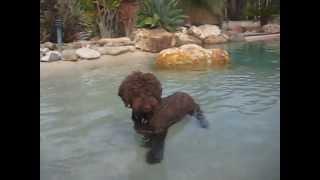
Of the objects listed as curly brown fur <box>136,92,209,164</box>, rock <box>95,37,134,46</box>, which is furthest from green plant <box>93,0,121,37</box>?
curly brown fur <box>136,92,209,164</box>

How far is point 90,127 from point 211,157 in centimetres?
32

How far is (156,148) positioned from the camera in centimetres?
109

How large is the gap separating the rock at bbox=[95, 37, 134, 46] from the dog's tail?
25 cm

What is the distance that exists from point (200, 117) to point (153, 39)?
24cm

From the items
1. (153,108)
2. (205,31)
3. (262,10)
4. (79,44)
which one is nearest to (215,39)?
(205,31)

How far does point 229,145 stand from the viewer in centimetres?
110

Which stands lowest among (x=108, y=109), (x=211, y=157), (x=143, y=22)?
(x=211, y=157)

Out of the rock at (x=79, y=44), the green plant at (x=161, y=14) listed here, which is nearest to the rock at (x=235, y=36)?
the green plant at (x=161, y=14)

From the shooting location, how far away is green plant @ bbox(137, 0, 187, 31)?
112 centimetres

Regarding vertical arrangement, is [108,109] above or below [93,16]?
below

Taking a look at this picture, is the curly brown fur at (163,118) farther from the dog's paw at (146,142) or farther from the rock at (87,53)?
the rock at (87,53)

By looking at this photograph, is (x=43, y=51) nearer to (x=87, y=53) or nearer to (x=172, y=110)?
(x=87, y=53)
